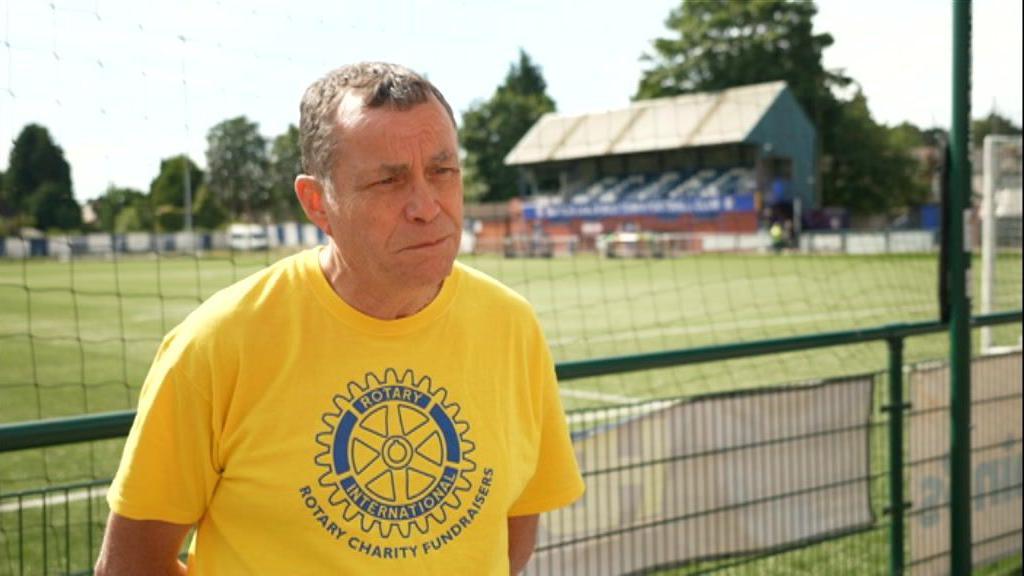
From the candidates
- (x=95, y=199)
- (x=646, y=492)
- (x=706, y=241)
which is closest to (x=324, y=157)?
(x=95, y=199)

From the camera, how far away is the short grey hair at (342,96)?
1.46 m

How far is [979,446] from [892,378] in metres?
1.04

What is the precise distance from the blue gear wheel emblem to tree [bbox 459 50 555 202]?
2.29m

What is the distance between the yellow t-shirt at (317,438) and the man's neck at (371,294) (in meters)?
0.02

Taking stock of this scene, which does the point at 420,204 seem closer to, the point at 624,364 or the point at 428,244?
the point at 428,244

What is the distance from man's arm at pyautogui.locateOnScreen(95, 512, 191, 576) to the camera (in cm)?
150

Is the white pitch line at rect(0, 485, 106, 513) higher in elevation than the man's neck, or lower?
lower

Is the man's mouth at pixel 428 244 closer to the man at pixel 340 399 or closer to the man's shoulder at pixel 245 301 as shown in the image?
the man at pixel 340 399

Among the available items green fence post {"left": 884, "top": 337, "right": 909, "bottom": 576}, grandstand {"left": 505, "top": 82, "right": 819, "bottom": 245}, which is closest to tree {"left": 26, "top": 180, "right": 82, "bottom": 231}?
grandstand {"left": 505, "top": 82, "right": 819, "bottom": 245}

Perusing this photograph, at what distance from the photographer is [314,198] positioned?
1563 mm

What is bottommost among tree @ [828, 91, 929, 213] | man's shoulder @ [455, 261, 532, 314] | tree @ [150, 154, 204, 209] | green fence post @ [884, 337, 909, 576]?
green fence post @ [884, 337, 909, 576]

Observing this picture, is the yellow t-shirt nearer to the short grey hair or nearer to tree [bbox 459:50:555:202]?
the short grey hair

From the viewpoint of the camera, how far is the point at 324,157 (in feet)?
4.93

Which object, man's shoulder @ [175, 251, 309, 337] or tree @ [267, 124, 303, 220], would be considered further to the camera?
tree @ [267, 124, 303, 220]
